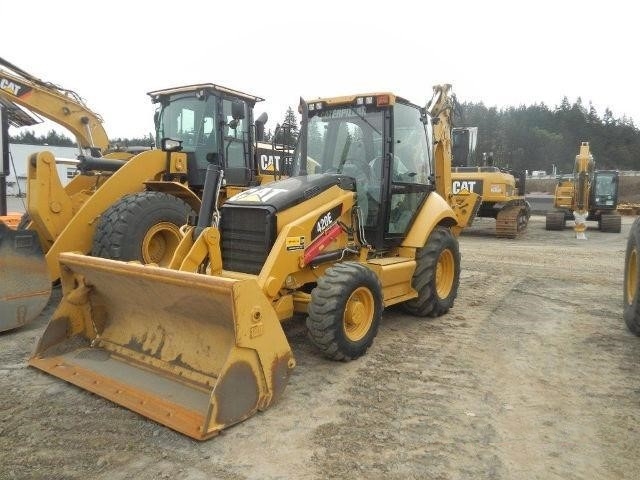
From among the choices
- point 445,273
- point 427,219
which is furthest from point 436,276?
point 427,219

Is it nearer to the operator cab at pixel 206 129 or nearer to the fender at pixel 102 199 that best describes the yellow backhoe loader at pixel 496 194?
the operator cab at pixel 206 129

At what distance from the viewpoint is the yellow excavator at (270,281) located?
11.3 feet

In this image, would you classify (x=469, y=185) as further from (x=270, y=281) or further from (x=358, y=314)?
(x=270, y=281)

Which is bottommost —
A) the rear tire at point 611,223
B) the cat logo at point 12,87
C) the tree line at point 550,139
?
the rear tire at point 611,223

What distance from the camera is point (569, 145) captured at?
71.8 metres

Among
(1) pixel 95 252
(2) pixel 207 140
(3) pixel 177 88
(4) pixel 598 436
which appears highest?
(3) pixel 177 88

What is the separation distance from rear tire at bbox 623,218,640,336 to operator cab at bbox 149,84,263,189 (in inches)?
195

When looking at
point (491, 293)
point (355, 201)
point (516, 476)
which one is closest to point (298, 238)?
point (355, 201)

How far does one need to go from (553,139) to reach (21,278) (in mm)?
75029

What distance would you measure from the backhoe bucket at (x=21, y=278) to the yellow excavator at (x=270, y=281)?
1.20 meters

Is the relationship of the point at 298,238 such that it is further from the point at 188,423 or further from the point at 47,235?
the point at 47,235

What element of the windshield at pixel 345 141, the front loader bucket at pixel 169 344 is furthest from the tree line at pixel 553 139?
the front loader bucket at pixel 169 344

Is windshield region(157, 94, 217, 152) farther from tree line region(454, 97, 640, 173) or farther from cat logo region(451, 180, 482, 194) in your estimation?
tree line region(454, 97, 640, 173)

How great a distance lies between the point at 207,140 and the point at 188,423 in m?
4.97
